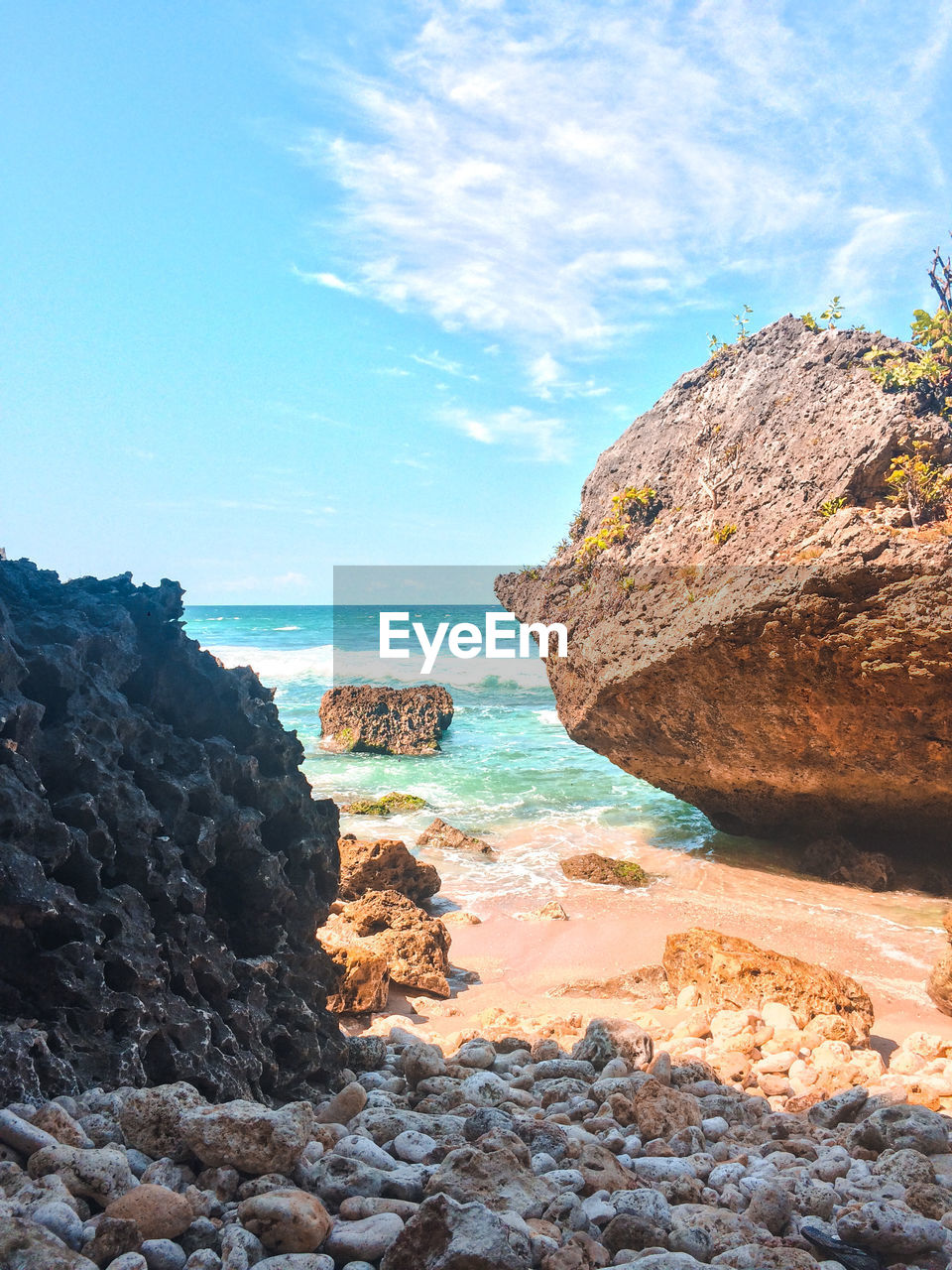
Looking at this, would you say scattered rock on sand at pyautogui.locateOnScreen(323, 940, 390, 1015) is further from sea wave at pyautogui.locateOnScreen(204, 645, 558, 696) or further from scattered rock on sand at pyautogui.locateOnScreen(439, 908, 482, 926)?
sea wave at pyautogui.locateOnScreen(204, 645, 558, 696)

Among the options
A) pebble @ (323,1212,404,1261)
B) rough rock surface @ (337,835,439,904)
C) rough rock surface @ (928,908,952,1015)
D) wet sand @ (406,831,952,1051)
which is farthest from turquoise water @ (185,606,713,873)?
pebble @ (323,1212,404,1261)

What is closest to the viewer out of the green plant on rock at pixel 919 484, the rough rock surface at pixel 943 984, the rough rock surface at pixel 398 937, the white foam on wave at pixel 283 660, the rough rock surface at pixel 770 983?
the rough rock surface at pixel 770 983

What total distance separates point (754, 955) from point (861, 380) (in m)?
7.49

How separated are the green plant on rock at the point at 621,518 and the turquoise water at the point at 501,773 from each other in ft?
15.7

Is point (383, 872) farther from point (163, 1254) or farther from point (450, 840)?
point (163, 1254)

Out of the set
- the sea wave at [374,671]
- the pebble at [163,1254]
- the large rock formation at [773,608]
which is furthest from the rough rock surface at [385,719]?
the pebble at [163,1254]

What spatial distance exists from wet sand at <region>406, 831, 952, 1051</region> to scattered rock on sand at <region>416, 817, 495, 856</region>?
615 mm

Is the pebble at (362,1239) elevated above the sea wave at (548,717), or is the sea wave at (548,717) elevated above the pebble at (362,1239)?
the pebble at (362,1239)

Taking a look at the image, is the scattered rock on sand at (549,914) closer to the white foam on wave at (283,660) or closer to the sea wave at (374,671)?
the white foam on wave at (283,660)

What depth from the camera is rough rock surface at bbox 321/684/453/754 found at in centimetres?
2394

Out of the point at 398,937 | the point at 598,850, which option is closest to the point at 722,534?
the point at 598,850

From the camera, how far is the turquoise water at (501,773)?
14836 millimetres

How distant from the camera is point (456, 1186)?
284 centimetres

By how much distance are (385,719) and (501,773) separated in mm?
5565
